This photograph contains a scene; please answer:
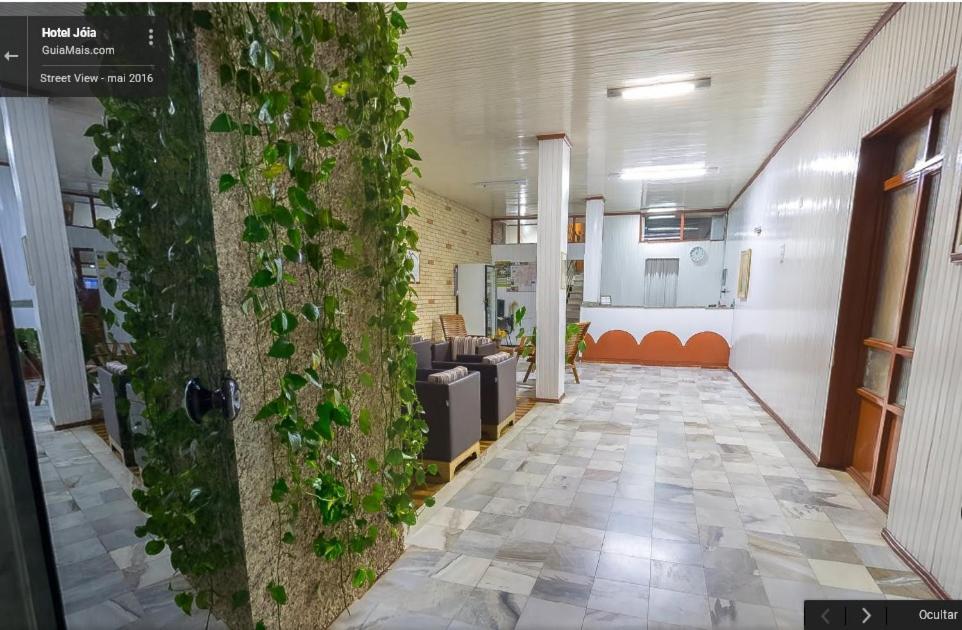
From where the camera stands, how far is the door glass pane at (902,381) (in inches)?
94.0

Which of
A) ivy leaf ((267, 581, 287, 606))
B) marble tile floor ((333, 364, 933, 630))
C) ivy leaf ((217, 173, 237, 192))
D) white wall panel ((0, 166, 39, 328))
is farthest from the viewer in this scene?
marble tile floor ((333, 364, 933, 630))

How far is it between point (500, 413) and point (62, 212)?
10.7ft

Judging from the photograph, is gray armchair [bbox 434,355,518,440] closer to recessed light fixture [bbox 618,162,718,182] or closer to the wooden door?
the wooden door

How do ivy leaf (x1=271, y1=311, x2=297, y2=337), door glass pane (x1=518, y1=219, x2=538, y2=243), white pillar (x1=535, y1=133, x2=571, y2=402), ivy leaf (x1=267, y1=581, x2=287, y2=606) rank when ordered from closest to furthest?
1. ivy leaf (x1=271, y1=311, x2=297, y2=337)
2. ivy leaf (x1=267, y1=581, x2=287, y2=606)
3. white pillar (x1=535, y1=133, x2=571, y2=402)
4. door glass pane (x1=518, y1=219, x2=538, y2=243)

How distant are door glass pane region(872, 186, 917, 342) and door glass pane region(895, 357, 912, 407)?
0.53 ft

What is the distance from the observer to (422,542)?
2.25 metres

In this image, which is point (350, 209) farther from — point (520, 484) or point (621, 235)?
point (621, 235)

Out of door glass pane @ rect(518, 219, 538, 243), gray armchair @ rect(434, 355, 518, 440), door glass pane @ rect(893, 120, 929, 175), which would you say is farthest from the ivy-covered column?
door glass pane @ rect(518, 219, 538, 243)

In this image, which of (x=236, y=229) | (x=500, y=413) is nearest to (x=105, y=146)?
(x=236, y=229)

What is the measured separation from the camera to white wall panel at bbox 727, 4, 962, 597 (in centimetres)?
181

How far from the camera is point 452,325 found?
8023mm

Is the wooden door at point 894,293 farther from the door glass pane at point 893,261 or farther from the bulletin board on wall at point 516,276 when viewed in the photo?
the bulletin board on wall at point 516,276

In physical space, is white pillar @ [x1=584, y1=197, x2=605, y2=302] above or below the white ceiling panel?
below

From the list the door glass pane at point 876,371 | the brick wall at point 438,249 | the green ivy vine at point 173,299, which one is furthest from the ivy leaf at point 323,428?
the brick wall at point 438,249
